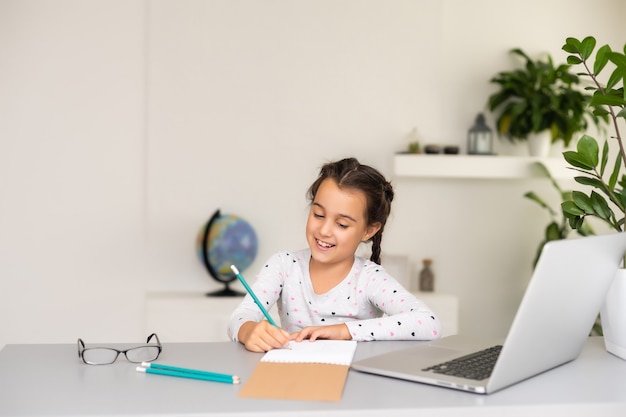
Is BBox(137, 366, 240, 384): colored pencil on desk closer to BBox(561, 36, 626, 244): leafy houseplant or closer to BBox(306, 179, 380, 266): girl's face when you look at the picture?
BBox(306, 179, 380, 266): girl's face

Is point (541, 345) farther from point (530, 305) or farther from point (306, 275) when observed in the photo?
point (306, 275)

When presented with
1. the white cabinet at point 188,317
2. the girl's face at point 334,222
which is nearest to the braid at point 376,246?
the girl's face at point 334,222

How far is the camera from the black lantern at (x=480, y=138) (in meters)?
4.20

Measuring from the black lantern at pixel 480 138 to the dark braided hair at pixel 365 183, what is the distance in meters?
2.14

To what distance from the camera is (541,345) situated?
52.9 inches

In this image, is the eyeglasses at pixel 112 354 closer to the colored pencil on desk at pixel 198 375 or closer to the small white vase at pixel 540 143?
the colored pencil on desk at pixel 198 375

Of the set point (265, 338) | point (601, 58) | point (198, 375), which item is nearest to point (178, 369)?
point (198, 375)

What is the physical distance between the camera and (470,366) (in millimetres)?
1391

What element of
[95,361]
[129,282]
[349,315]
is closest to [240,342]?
[95,361]

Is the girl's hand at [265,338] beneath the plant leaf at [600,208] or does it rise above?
beneath

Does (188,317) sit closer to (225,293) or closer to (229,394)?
(225,293)

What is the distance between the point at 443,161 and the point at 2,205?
7.14 ft

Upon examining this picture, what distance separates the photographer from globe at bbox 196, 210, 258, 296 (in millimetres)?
3834

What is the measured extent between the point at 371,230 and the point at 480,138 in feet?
7.29
